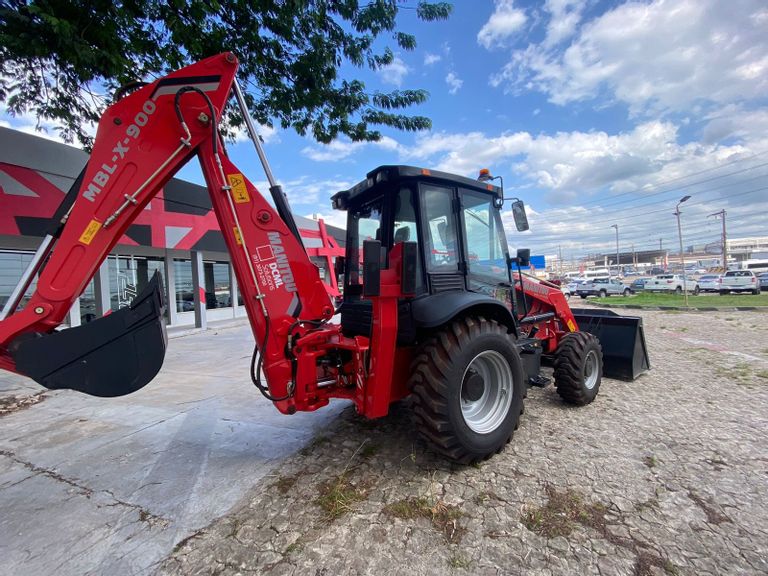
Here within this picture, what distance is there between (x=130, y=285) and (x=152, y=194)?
11.3 meters

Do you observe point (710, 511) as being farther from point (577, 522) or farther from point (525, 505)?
point (525, 505)

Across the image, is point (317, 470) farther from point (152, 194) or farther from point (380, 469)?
point (152, 194)

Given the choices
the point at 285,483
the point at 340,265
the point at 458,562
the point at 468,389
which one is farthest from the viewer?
the point at 340,265

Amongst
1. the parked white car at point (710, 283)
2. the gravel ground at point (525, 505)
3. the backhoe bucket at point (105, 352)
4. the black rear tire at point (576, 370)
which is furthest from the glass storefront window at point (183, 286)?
the parked white car at point (710, 283)

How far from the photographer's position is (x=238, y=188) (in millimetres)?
2900

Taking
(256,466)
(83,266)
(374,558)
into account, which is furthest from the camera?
(256,466)

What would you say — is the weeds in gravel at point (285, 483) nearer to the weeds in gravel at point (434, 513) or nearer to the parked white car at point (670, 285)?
the weeds in gravel at point (434, 513)

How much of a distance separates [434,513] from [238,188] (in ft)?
8.88

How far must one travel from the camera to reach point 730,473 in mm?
2768

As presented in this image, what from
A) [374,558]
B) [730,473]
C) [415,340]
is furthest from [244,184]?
[730,473]

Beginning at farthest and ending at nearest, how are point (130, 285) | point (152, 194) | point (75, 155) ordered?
1. point (130, 285)
2. point (75, 155)
3. point (152, 194)

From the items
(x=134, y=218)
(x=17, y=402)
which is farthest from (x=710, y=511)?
(x=17, y=402)

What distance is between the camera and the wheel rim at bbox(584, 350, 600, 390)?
4.30 meters

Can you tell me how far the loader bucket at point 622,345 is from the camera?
206 inches
